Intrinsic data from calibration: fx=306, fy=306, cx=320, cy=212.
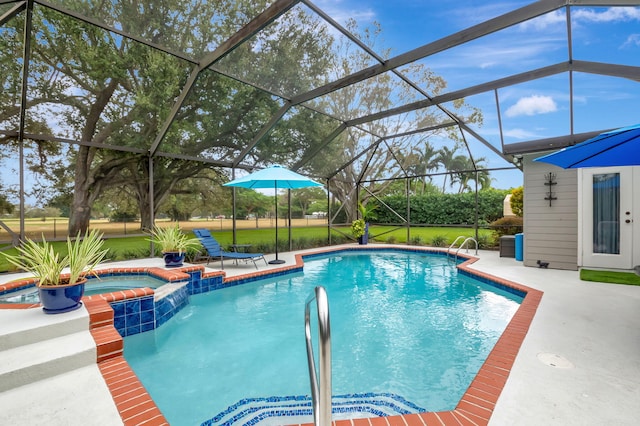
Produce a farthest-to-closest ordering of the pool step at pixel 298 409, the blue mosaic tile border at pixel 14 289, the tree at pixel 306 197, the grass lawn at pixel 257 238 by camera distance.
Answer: the tree at pixel 306 197 < the grass lawn at pixel 257 238 < the blue mosaic tile border at pixel 14 289 < the pool step at pixel 298 409

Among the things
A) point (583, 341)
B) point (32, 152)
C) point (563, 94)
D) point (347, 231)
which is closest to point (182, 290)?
point (32, 152)

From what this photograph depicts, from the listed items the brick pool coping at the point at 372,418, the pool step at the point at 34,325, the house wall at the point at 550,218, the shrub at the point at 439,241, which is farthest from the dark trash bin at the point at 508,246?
the pool step at the point at 34,325

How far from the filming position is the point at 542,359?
2.79 metres

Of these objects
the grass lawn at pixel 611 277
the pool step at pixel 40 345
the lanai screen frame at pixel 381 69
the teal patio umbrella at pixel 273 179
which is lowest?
the grass lawn at pixel 611 277

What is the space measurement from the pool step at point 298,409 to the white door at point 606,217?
6471mm

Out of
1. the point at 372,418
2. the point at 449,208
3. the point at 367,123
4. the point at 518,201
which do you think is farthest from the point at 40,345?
the point at 449,208

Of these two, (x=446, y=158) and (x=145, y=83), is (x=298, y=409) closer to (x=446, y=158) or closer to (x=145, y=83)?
(x=145, y=83)

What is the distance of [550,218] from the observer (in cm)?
709

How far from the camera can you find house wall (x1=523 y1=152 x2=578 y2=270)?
685 cm

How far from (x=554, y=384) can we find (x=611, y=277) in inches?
207

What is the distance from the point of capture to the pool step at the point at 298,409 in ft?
7.70

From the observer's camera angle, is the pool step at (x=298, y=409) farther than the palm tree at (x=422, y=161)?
No

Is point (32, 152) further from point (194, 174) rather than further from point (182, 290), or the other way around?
point (182, 290)

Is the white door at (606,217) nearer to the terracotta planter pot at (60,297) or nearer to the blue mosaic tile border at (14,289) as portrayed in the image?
the terracotta planter pot at (60,297)
